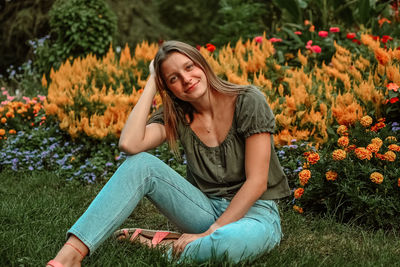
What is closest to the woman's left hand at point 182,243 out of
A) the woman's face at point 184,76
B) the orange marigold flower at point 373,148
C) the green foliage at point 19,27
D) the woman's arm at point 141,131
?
the woman's arm at point 141,131

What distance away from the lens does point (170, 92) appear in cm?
258

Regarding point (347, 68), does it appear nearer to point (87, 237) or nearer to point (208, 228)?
point (208, 228)

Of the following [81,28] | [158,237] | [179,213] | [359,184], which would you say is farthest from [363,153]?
[81,28]

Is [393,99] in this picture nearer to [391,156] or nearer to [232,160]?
[391,156]

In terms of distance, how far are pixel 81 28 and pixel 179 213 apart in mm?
4438

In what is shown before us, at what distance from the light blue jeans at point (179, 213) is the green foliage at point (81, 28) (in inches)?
170

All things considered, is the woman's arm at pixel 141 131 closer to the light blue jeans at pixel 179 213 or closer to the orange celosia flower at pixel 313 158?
the light blue jeans at pixel 179 213

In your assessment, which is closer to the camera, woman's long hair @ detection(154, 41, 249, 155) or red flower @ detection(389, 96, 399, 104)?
woman's long hair @ detection(154, 41, 249, 155)

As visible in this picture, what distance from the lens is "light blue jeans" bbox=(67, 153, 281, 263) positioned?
214 centimetres

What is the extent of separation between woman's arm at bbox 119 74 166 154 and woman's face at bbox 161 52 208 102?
18 cm

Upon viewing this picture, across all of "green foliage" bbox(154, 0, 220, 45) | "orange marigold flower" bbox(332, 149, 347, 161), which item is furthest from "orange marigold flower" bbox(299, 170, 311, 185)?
"green foliage" bbox(154, 0, 220, 45)

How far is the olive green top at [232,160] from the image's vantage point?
238 cm

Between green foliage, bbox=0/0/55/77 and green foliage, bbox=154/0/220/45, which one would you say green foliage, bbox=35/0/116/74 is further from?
green foliage, bbox=154/0/220/45

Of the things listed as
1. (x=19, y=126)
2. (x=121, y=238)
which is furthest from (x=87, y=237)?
(x=19, y=126)
